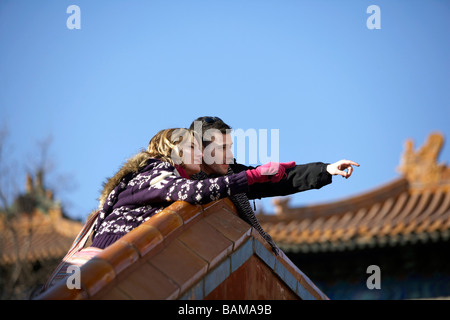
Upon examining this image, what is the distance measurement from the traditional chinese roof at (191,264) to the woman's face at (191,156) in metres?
0.39

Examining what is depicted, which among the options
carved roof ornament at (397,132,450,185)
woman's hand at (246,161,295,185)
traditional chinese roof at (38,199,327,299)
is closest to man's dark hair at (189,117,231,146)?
woman's hand at (246,161,295,185)

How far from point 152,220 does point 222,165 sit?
1107 millimetres

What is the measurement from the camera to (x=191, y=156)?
3.67 m

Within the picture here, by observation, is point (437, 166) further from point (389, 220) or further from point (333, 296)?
point (333, 296)

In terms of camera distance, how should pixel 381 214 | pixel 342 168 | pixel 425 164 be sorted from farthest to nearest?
pixel 425 164
pixel 381 214
pixel 342 168

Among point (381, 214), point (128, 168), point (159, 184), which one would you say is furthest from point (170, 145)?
point (381, 214)

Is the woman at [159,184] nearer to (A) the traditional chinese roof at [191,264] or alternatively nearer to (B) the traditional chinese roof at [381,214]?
(A) the traditional chinese roof at [191,264]

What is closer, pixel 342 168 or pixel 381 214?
pixel 342 168

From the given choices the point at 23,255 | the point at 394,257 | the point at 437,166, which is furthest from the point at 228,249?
the point at 23,255

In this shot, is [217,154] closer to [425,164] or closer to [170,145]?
[170,145]

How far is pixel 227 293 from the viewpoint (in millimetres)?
2945

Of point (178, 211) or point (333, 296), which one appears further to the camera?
point (333, 296)

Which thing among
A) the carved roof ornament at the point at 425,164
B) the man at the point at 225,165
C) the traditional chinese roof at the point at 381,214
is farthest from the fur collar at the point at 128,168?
the carved roof ornament at the point at 425,164

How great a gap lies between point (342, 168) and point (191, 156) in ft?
2.99
